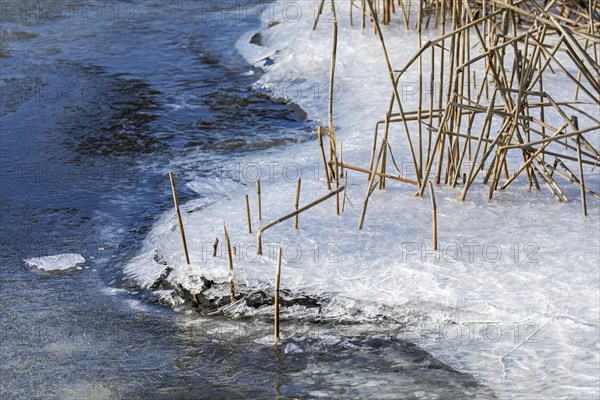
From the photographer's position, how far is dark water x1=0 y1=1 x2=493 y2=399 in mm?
2852

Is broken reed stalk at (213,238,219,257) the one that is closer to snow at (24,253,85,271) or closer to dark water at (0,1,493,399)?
dark water at (0,1,493,399)

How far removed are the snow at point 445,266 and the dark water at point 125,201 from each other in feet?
0.45

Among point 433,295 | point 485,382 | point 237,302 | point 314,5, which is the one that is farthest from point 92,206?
point 314,5

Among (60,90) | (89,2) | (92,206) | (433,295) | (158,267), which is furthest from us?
(89,2)

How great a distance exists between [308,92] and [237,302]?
2966mm

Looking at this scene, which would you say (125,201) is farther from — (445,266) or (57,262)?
(445,266)

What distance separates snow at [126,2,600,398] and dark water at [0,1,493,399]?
0.14 meters

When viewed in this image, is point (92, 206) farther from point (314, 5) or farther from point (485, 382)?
point (314, 5)

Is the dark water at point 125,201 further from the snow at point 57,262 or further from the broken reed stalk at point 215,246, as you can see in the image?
the broken reed stalk at point 215,246

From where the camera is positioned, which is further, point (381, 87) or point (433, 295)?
point (381, 87)

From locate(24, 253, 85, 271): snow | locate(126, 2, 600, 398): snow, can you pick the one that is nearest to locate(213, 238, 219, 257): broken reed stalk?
locate(126, 2, 600, 398): snow

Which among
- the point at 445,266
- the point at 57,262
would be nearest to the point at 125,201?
the point at 57,262

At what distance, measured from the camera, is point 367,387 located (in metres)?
2.78

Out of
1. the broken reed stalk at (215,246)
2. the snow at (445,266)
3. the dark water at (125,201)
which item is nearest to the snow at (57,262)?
the dark water at (125,201)
